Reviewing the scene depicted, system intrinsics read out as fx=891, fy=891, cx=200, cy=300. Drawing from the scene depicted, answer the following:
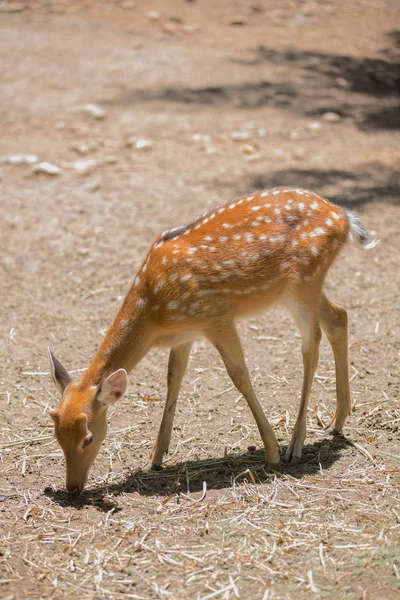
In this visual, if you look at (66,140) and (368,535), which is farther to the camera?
(66,140)

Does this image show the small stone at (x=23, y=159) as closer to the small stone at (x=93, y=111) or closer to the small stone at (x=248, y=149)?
the small stone at (x=93, y=111)

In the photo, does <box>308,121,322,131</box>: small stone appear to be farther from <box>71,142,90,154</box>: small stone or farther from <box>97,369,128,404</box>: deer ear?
<box>97,369,128,404</box>: deer ear

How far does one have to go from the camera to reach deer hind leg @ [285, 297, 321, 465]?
18.1 ft

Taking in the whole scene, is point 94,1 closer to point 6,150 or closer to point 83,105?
point 83,105

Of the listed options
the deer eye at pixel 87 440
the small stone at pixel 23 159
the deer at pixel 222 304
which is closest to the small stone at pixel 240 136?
the small stone at pixel 23 159

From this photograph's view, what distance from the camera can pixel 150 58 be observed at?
14.4 m

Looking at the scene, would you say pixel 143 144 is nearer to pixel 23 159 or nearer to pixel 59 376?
pixel 23 159

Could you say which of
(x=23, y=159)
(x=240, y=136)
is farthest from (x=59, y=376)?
(x=240, y=136)

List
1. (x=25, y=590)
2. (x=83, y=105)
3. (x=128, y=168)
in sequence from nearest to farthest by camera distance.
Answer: (x=25, y=590), (x=128, y=168), (x=83, y=105)

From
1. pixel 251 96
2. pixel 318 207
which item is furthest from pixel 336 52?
pixel 318 207

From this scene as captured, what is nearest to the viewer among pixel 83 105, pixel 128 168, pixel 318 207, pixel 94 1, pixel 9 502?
pixel 9 502

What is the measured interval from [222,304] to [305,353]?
686 millimetres

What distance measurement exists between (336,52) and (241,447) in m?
10.3

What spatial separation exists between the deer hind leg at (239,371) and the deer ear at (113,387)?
649 millimetres
